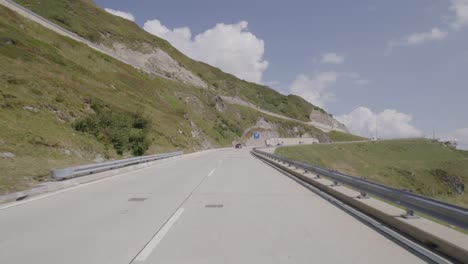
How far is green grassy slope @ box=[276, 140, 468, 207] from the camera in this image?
58.6 meters

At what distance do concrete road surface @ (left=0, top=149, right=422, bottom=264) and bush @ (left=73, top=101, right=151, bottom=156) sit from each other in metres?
17.4

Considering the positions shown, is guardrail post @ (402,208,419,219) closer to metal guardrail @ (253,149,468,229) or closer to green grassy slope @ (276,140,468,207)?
metal guardrail @ (253,149,468,229)

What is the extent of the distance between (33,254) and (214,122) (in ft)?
273

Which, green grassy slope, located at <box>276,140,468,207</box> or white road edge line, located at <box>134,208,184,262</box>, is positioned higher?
white road edge line, located at <box>134,208,184,262</box>

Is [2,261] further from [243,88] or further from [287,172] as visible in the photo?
[243,88]

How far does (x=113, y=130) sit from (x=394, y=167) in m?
56.0

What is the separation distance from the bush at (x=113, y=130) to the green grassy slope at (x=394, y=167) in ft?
88.1

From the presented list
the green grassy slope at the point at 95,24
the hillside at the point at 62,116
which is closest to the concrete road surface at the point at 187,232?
the hillside at the point at 62,116

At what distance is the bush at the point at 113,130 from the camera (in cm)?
2680

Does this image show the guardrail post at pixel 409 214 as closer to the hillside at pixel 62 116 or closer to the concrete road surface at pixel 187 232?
the concrete road surface at pixel 187 232

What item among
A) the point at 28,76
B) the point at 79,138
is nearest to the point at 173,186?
the point at 79,138

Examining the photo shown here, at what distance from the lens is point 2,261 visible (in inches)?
185

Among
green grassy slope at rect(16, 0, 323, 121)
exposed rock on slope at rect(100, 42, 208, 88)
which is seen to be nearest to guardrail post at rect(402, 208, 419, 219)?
exposed rock on slope at rect(100, 42, 208, 88)

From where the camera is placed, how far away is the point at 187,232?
6.26m
